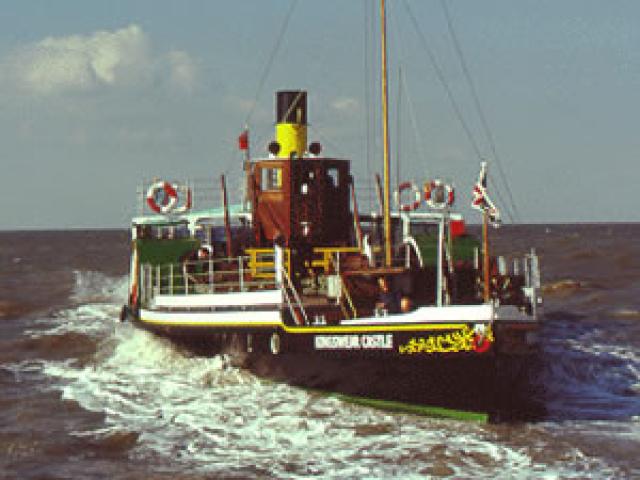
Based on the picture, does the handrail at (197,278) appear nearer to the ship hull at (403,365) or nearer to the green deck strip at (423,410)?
the ship hull at (403,365)

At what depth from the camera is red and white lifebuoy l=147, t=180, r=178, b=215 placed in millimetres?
29344

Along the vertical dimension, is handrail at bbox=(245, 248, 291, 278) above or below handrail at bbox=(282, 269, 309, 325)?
above

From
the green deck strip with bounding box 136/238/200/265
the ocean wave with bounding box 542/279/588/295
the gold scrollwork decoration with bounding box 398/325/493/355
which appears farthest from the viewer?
the ocean wave with bounding box 542/279/588/295

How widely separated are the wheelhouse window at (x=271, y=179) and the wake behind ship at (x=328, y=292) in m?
0.04

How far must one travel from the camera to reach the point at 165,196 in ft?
96.6

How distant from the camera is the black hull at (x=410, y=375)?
56.6 ft

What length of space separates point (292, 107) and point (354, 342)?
367 inches

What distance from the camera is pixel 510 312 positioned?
17188mm

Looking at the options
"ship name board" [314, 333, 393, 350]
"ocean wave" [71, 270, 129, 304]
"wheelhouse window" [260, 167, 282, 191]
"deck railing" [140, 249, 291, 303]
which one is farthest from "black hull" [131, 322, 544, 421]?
"ocean wave" [71, 270, 129, 304]

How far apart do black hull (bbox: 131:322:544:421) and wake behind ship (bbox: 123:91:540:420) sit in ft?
0.09

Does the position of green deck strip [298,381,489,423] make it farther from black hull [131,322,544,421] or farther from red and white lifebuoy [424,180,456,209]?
red and white lifebuoy [424,180,456,209]

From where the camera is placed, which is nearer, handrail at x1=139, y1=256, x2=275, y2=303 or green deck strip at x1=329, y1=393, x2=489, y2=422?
green deck strip at x1=329, y1=393, x2=489, y2=422

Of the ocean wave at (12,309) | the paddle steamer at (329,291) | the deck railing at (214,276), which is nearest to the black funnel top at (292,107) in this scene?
the paddle steamer at (329,291)

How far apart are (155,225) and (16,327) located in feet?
39.7
